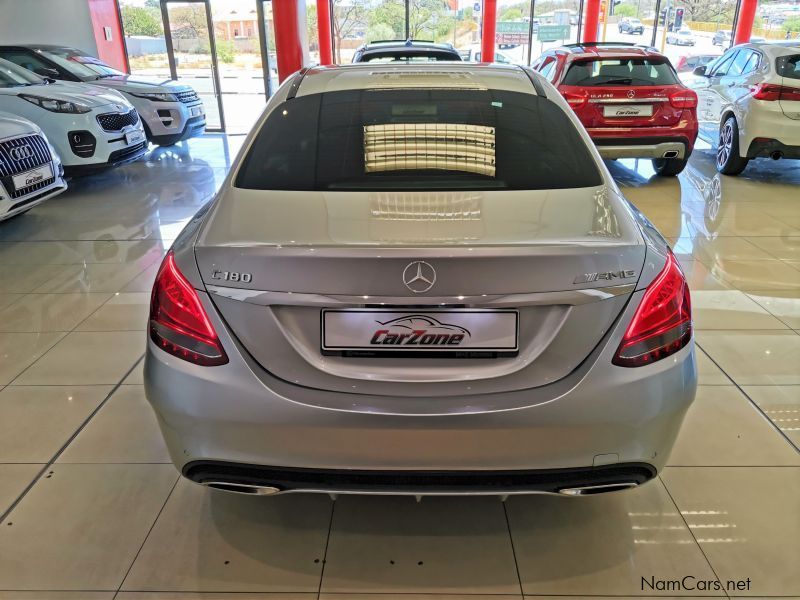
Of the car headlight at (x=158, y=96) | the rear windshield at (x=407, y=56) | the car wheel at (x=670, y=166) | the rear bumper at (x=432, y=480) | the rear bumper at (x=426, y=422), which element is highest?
the rear windshield at (x=407, y=56)

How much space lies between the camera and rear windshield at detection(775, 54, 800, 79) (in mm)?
6164

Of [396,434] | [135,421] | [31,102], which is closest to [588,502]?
[396,434]

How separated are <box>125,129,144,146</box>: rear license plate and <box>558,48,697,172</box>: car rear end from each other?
4287mm

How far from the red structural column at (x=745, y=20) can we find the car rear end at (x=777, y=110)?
9.16 metres

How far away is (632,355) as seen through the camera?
4.90 feet

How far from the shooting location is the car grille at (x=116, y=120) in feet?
20.6

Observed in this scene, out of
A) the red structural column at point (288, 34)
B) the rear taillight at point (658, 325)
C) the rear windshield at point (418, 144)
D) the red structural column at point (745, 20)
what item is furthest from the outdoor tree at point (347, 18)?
the rear taillight at point (658, 325)

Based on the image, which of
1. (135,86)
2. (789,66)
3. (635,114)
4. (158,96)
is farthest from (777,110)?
(135,86)

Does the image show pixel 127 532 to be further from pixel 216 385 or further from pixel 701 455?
pixel 701 455

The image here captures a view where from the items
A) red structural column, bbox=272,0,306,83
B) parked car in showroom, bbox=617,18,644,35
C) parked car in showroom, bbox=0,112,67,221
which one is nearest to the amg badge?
parked car in showroom, bbox=0,112,67,221

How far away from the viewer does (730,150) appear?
22.2 feet

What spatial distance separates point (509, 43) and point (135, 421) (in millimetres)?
13693

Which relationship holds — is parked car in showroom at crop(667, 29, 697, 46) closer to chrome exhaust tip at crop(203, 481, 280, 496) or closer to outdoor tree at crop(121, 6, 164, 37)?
outdoor tree at crop(121, 6, 164, 37)

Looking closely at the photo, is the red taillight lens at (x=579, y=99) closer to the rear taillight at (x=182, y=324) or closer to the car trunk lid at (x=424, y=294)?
the car trunk lid at (x=424, y=294)
